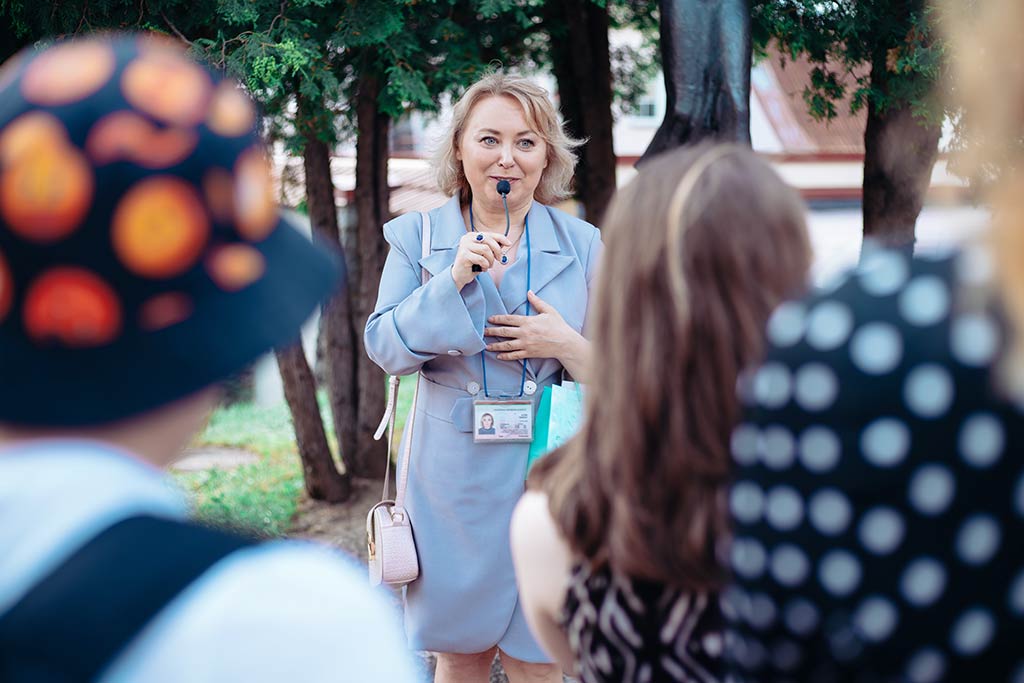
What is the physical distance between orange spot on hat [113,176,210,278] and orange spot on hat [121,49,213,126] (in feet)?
0.24

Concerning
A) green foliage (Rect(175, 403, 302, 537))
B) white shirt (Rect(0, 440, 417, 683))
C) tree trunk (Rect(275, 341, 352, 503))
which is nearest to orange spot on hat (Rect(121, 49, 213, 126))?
white shirt (Rect(0, 440, 417, 683))

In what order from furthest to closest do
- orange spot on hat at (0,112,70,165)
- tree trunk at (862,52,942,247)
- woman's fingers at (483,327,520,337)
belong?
1. tree trunk at (862,52,942,247)
2. woman's fingers at (483,327,520,337)
3. orange spot on hat at (0,112,70,165)

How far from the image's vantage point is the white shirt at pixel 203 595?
78 centimetres

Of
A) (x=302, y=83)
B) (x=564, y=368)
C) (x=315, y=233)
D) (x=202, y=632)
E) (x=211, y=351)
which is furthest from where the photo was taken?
(x=315, y=233)

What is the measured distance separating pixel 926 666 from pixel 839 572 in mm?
143

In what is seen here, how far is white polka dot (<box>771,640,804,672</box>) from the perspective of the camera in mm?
1002

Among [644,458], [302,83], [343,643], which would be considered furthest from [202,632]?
[302,83]

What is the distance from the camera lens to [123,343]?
87 cm

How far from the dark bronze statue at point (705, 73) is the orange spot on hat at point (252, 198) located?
1811mm

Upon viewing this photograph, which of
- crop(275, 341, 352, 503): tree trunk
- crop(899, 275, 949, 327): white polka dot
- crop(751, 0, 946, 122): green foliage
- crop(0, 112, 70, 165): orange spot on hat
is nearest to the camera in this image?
crop(0, 112, 70, 165): orange spot on hat

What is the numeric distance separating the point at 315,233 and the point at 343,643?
4563 millimetres

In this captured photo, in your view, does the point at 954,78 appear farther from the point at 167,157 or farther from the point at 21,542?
the point at 21,542

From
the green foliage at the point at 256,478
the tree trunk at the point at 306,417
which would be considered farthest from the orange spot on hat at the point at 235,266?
the tree trunk at the point at 306,417

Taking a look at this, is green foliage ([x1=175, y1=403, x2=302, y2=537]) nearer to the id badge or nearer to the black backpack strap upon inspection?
the id badge
